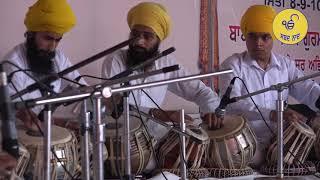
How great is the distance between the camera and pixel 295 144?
4.18 meters

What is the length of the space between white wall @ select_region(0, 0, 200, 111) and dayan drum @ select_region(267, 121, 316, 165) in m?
1.09

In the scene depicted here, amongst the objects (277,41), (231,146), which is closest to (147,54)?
(231,146)

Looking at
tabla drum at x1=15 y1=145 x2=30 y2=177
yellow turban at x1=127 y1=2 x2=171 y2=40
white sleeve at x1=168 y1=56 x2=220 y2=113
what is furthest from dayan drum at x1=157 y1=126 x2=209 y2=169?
tabla drum at x1=15 y1=145 x2=30 y2=177

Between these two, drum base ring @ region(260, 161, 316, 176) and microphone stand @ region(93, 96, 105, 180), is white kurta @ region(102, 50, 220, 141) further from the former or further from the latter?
microphone stand @ region(93, 96, 105, 180)

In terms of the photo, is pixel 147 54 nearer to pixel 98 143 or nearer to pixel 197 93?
pixel 197 93

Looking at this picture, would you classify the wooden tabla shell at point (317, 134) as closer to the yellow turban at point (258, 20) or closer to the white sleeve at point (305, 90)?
the white sleeve at point (305, 90)

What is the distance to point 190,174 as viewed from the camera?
384cm

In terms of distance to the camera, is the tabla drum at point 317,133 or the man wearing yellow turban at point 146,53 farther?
the tabla drum at point 317,133

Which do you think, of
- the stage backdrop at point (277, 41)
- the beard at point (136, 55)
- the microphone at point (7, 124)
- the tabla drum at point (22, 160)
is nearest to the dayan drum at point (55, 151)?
the tabla drum at point (22, 160)

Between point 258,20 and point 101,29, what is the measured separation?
1341 millimetres

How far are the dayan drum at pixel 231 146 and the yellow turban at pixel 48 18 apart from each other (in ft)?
4.37

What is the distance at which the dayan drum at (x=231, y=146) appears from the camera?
3969mm

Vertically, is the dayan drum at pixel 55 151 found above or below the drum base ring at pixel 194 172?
above

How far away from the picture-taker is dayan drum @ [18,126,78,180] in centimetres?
297
